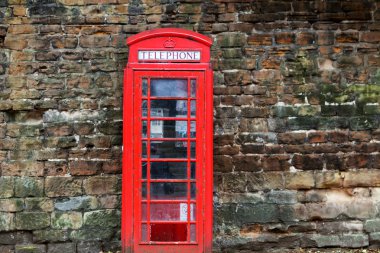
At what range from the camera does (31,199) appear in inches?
221

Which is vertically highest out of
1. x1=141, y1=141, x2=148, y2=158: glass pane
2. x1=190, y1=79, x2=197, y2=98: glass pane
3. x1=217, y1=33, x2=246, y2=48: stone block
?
x1=217, y1=33, x2=246, y2=48: stone block

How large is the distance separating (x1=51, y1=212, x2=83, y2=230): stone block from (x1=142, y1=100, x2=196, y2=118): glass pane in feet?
5.17

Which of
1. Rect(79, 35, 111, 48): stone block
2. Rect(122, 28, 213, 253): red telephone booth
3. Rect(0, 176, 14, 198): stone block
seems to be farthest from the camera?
Rect(79, 35, 111, 48): stone block

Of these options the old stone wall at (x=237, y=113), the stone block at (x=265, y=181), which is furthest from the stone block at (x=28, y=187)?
the stone block at (x=265, y=181)

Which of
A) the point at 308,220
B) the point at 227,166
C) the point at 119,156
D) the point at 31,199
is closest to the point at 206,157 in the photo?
the point at 227,166

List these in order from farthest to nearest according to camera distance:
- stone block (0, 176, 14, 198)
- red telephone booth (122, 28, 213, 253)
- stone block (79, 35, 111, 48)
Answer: stone block (79, 35, 111, 48) < stone block (0, 176, 14, 198) < red telephone booth (122, 28, 213, 253)

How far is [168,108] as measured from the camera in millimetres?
4973

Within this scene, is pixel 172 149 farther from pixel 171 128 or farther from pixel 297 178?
pixel 297 178

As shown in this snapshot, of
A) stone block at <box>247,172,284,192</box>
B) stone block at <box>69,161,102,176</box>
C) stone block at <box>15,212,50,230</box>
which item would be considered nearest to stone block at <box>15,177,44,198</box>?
stone block at <box>15,212,50,230</box>

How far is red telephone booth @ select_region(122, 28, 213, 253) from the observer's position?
4.97 metres

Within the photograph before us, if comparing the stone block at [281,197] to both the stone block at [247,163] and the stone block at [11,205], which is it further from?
the stone block at [11,205]

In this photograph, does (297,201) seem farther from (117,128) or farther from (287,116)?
(117,128)

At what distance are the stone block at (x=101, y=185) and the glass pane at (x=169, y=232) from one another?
872mm

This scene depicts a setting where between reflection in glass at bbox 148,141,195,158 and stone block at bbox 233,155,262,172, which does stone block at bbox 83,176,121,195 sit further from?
stone block at bbox 233,155,262,172
